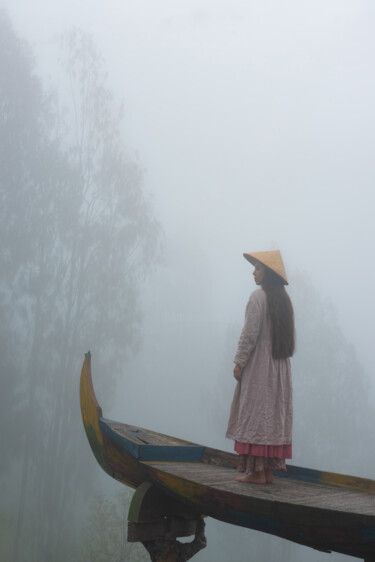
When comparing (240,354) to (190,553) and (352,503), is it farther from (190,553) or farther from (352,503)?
(190,553)

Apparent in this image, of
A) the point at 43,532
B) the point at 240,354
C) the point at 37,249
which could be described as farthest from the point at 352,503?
the point at 37,249

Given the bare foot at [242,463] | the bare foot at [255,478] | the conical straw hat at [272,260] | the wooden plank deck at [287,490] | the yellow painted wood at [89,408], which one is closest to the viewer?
the wooden plank deck at [287,490]

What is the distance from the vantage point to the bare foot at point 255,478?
131 inches

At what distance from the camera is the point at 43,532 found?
1280 cm

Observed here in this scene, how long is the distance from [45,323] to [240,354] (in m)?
11.1

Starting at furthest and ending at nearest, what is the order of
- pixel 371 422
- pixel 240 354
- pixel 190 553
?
pixel 371 422 → pixel 190 553 → pixel 240 354

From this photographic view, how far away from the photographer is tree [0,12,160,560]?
43.8ft

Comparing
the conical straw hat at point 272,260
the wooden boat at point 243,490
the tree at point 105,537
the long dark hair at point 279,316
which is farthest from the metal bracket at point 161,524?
the tree at point 105,537

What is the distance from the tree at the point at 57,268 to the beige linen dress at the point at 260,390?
10726 millimetres

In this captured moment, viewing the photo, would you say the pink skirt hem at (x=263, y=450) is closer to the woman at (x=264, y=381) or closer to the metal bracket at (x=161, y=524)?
the woman at (x=264, y=381)

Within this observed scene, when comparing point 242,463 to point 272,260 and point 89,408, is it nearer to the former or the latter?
point 272,260

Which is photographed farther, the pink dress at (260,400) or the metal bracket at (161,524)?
the metal bracket at (161,524)

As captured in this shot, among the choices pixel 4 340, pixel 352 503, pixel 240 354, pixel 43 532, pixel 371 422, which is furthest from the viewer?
pixel 371 422

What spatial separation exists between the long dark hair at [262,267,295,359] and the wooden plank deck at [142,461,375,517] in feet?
2.51
